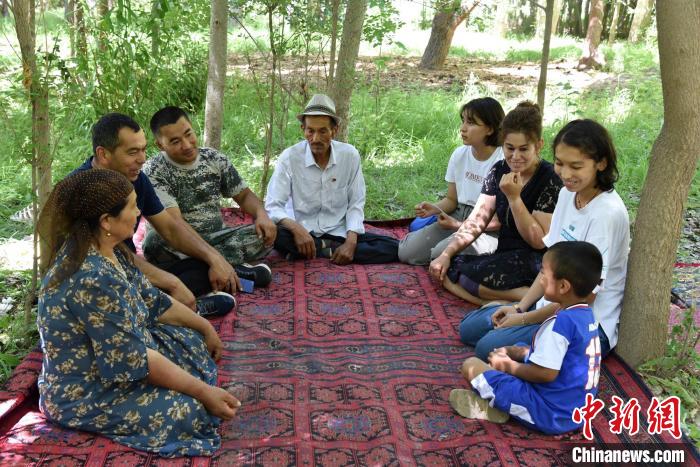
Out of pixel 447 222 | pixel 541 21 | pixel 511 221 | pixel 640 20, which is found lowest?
pixel 447 222

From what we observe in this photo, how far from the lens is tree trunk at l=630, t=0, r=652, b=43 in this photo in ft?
41.5

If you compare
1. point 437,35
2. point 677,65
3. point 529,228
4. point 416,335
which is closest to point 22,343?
point 416,335

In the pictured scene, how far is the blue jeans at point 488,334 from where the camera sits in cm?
311

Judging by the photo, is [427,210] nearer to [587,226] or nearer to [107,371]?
[587,226]

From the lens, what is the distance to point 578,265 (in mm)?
2570

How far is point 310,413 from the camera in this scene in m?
2.85

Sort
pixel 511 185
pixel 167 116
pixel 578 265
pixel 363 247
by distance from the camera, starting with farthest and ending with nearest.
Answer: pixel 363 247
pixel 167 116
pixel 511 185
pixel 578 265

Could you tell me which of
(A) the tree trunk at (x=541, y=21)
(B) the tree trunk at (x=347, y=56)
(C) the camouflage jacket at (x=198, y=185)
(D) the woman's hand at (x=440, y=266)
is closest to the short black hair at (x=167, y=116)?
(C) the camouflage jacket at (x=198, y=185)

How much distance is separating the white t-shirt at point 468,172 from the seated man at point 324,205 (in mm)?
623

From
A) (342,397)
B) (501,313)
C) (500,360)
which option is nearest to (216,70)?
(501,313)

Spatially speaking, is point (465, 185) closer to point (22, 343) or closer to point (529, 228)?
point (529, 228)

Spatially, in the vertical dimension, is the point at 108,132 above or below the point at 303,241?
above

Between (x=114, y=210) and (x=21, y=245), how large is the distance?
274cm

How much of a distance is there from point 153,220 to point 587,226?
7.84 feet
